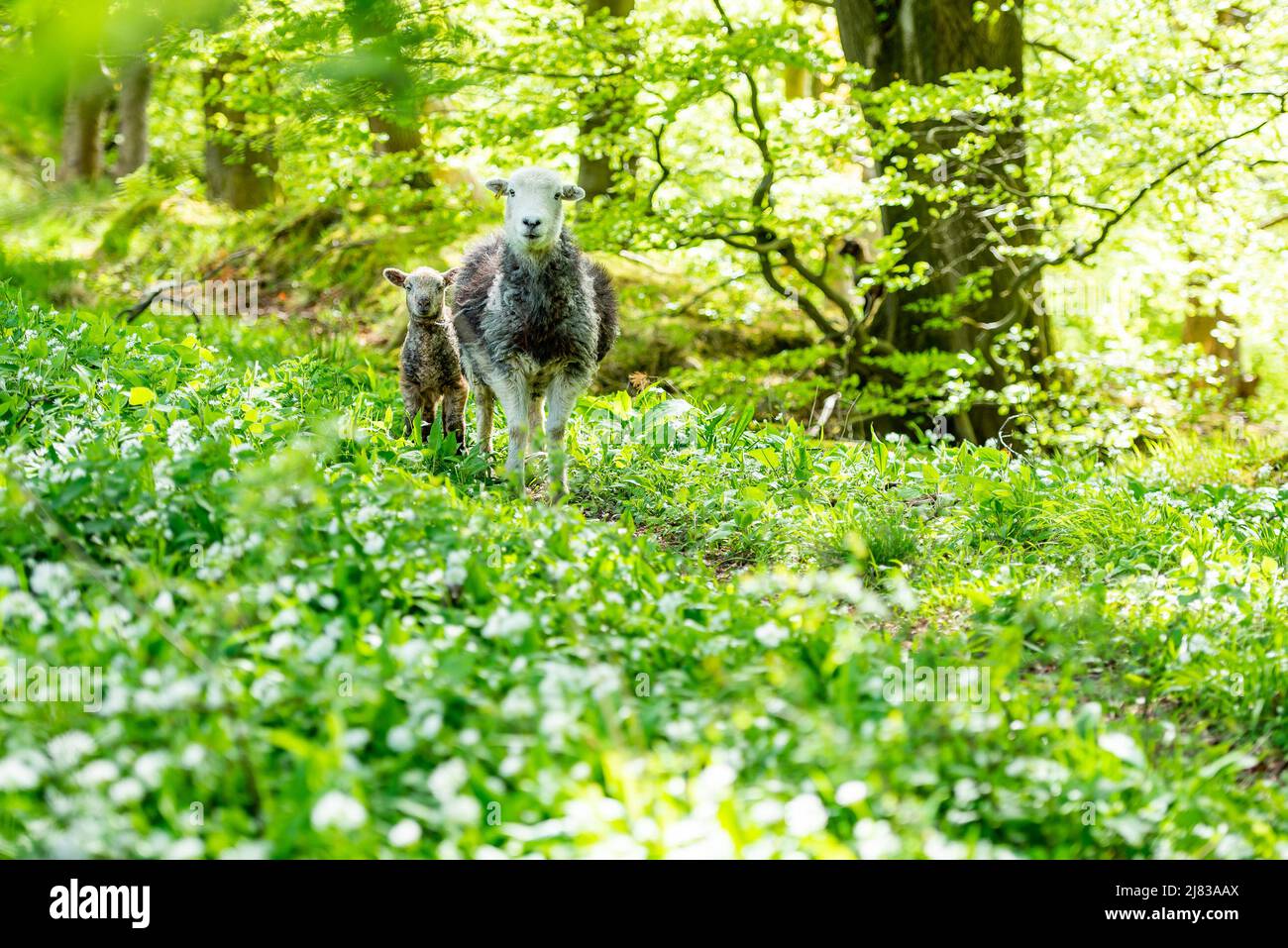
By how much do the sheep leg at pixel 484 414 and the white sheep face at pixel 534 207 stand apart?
0.98 m

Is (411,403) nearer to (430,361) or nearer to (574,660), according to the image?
(430,361)

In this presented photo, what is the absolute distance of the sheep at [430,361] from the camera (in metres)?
7.05

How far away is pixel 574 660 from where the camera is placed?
3898mm

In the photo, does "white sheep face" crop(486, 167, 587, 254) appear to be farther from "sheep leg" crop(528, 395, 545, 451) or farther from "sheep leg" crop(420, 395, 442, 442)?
"sheep leg" crop(420, 395, 442, 442)

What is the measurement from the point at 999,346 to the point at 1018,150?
1871 mm

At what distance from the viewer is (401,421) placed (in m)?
7.58

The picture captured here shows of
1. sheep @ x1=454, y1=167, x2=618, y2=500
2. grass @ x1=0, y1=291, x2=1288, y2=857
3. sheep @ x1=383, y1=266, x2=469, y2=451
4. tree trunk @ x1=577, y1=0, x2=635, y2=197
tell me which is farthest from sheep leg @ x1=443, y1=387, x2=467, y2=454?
tree trunk @ x1=577, y1=0, x2=635, y2=197

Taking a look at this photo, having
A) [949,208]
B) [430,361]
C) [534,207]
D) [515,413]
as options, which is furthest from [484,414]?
[949,208]

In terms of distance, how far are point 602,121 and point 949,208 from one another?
11.9 feet

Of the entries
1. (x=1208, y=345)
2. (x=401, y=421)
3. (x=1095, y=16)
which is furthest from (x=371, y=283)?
(x=1208, y=345)

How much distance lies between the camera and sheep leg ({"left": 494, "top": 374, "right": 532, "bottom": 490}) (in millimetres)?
6375

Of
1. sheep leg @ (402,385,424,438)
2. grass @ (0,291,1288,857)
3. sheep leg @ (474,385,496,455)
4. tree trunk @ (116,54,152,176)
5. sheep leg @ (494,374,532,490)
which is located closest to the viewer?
grass @ (0,291,1288,857)

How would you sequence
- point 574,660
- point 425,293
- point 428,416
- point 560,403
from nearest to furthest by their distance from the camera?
1. point 574,660
2. point 560,403
3. point 425,293
4. point 428,416

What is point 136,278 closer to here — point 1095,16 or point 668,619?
point 1095,16
